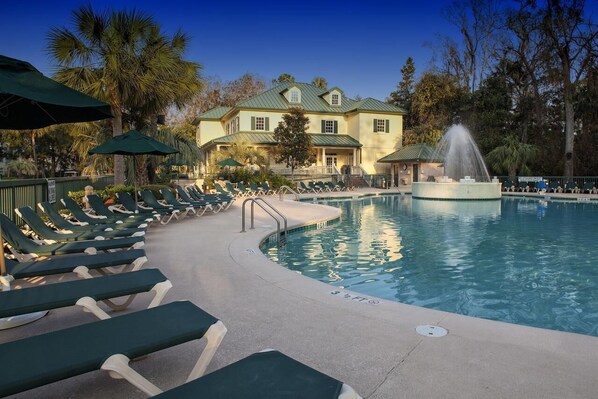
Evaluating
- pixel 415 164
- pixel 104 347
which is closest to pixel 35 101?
pixel 104 347

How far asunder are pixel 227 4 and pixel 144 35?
51.3 ft

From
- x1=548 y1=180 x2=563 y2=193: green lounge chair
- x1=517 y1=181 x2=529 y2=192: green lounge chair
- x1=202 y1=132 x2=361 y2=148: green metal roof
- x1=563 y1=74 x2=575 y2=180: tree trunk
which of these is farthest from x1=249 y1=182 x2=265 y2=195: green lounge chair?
x1=563 y1=74 x2=575 y2=180: tree trunk

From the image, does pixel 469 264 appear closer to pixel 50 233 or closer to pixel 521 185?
pixel 50 233

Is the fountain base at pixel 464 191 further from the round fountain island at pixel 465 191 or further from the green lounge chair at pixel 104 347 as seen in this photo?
the green lounge chair at pixel 104 347

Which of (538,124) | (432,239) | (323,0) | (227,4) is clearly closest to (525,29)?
(538,124)

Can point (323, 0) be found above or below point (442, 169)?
above

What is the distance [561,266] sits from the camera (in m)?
8.40

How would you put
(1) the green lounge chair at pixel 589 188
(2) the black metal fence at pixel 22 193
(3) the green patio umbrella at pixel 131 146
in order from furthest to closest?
(1) the green lounge chair at pixel 589 188, (3) the green patio umbrella at pixel 131 146, (2) the black metal fence at pixel 22 193

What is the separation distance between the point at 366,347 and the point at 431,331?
78 cm

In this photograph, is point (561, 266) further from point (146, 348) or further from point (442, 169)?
point (442, 169)

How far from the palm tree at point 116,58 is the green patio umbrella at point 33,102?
8863mm

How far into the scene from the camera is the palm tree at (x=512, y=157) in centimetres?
3284

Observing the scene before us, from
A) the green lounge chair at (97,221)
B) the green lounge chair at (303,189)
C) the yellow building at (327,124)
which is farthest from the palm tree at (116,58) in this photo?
the yellow building at (327,124)

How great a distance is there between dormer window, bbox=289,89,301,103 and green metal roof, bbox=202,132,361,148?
3776 mm
